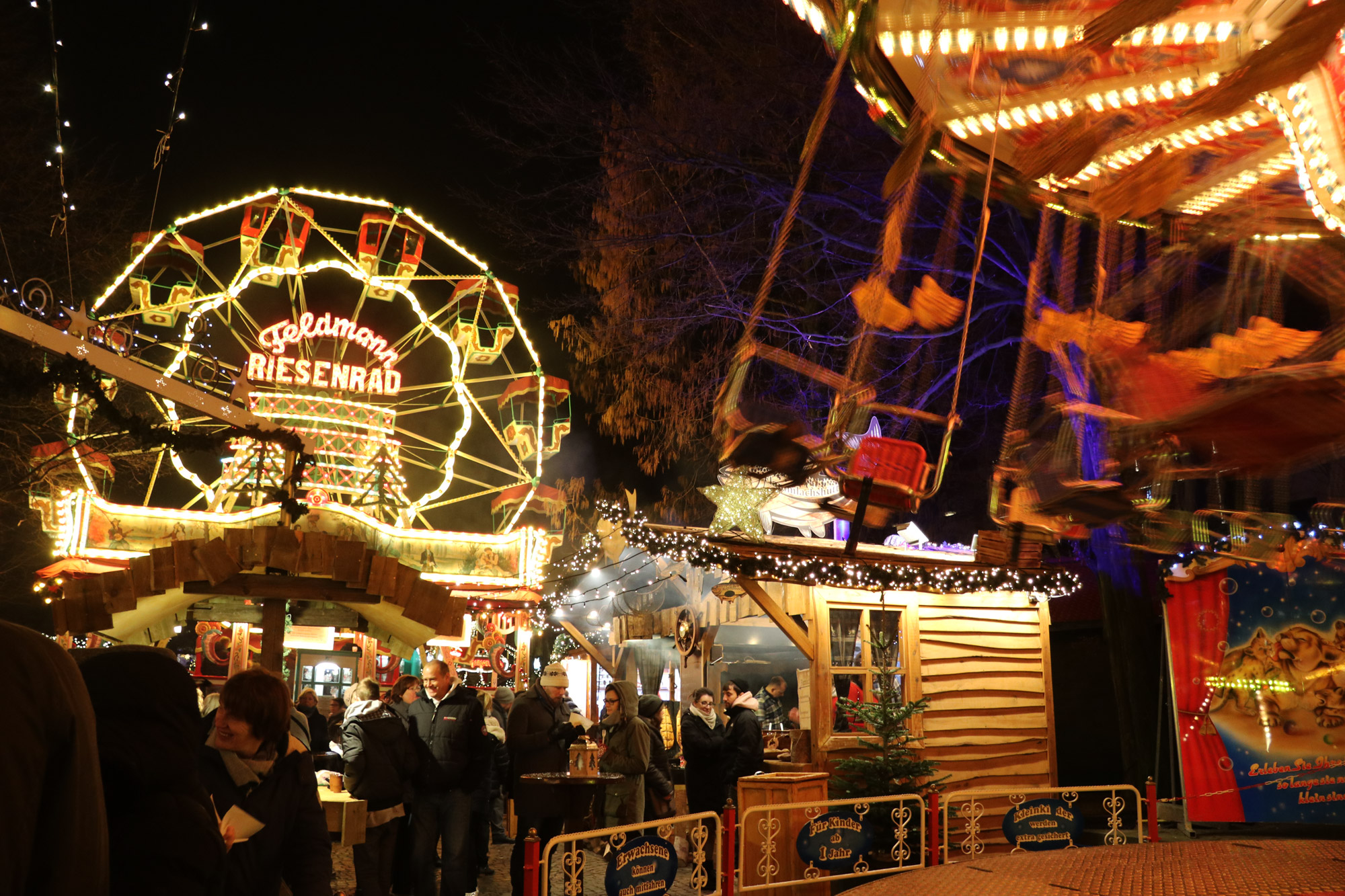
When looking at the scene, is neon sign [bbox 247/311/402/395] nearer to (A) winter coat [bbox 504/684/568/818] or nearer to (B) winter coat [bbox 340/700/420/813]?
(A) winter coat [bbox 504/684/568/818]

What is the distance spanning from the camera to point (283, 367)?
1748 centimetres

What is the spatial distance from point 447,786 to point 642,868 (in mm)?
2462

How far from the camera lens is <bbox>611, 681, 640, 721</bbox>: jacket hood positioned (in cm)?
880

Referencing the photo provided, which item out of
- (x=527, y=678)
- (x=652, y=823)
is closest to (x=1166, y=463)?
(x=652, y=823)

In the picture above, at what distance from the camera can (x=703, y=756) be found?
952 centimetres

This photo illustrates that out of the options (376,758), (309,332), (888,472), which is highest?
(309,332)

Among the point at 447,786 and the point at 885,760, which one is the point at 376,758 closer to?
the point at 447,786

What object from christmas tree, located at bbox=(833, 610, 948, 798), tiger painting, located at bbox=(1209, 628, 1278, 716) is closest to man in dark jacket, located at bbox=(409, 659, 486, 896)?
christmas tree, located at bbox=(833, 610, 948, 798)

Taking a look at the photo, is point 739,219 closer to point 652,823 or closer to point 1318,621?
point 1318,621

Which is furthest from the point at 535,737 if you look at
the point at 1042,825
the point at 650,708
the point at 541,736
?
the point at 1042,825

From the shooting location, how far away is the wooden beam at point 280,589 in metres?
6.46

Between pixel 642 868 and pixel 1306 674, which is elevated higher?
pixel 1306 674

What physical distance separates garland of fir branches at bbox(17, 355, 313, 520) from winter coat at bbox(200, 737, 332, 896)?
478 centimetres

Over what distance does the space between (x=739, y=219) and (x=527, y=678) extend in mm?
13895
